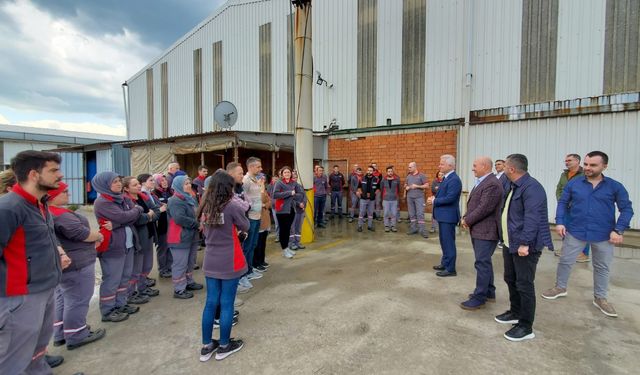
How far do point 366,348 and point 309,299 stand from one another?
1206mm

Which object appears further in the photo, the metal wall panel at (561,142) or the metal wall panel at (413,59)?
the metal wall panel at (413,59)

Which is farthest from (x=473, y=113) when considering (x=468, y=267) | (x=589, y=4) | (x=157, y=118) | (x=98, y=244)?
(x=157, y=118)

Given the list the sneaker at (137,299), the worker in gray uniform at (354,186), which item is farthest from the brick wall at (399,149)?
A: the sneaker at (137,299)

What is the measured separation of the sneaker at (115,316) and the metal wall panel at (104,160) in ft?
38.9

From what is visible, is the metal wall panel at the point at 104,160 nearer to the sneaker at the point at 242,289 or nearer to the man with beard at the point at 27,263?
the sneaker at the point at 242,289

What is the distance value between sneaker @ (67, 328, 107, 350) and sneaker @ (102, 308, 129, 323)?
0.24m

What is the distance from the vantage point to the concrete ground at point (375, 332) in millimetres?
2537

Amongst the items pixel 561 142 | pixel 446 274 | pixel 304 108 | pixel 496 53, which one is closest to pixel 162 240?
pixel 304 108

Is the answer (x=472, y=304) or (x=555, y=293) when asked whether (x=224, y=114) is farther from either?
(x=555, y=293)

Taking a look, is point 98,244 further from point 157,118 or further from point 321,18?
point 157,118

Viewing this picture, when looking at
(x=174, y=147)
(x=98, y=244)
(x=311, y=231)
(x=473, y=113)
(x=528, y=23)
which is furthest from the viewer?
(x=174, y=147)

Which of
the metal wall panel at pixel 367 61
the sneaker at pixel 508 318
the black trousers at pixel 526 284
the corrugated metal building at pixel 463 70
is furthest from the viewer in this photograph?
the metal wall panel at pixel 367 61

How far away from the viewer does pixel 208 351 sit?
263 cm

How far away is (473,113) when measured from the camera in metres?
8.52
